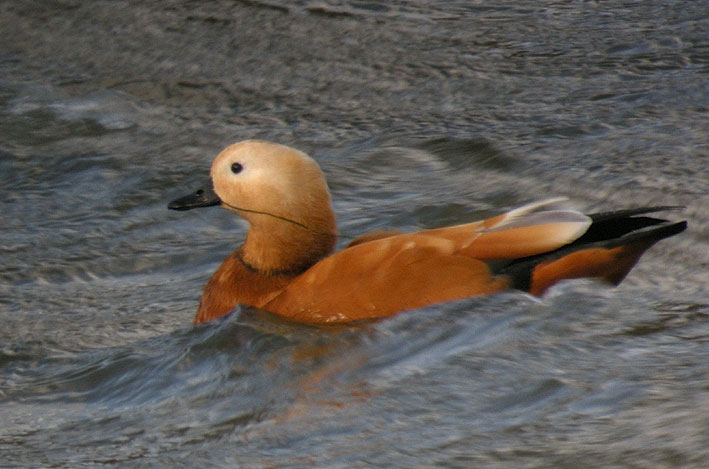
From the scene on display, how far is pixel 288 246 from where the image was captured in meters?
4.83

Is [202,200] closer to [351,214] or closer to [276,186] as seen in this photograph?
[276,186]

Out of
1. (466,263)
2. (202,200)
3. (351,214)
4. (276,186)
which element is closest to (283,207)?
(276,186)

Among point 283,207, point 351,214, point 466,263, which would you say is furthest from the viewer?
point 351,214

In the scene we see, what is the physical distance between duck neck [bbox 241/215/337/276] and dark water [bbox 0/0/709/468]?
9.7 inches

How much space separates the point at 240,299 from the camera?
4781 mm

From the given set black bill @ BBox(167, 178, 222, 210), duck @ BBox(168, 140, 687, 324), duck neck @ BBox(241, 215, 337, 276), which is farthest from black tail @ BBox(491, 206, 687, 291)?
black bill @ BBox(167, 178, 222, 210)

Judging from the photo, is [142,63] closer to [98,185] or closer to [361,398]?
[98,185]

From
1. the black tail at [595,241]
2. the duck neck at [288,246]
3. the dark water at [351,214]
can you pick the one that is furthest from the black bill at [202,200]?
the black tail at [595,241]

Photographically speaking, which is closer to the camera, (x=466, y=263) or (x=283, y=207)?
(x=466, y=263)

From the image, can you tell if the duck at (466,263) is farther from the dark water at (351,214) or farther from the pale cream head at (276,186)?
the pale cream head at (276,186)

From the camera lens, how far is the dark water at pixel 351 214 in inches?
145

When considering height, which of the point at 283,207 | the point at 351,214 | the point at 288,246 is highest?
the point at 283,207

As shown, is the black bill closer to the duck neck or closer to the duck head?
the duck head

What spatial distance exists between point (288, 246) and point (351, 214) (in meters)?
1.36
